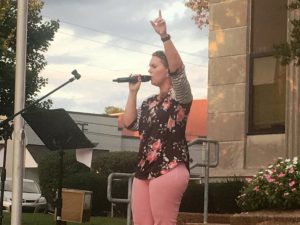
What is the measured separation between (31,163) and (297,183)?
109 ft

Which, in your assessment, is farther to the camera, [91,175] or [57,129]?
[91,175]

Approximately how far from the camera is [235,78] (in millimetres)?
12812

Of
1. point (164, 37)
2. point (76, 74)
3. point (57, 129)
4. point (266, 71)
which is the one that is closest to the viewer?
point (164, 37)

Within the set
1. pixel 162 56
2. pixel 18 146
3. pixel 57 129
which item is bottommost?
pixel 18 146

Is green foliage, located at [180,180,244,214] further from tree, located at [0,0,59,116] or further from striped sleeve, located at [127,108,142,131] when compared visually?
tree, located at [0,0,59,116]

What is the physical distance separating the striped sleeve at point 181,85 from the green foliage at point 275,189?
4762 millimetres

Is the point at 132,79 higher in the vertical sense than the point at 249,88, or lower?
lower

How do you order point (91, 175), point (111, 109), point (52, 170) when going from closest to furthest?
point (91, 175), point (52, 170), point (111, 109)

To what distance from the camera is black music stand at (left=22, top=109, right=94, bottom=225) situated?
782cm

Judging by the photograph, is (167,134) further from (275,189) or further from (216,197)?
(216,197)

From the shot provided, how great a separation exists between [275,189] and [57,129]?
10.4 ft

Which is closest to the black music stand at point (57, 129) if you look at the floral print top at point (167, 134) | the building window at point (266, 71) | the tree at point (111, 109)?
the floral print top at point (167, 134)

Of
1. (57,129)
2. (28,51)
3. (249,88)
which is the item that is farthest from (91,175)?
(57,129)

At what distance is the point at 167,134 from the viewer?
15.9 ft
